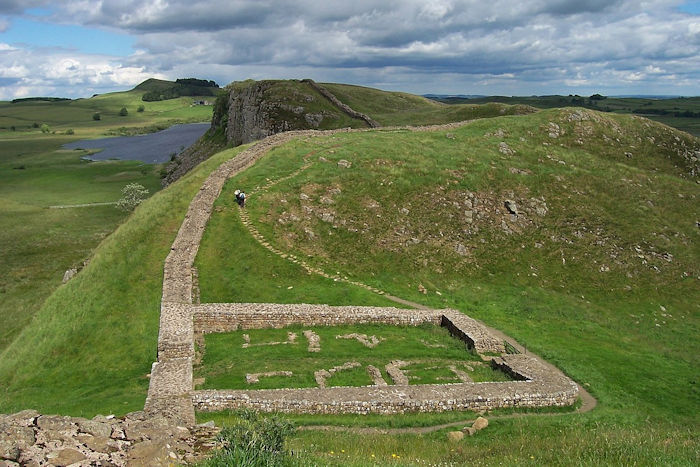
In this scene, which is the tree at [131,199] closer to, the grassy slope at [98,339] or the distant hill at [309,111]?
the distant hill at [309,111]

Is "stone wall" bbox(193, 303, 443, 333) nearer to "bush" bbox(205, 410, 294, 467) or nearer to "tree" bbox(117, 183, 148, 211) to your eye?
"bush" bbox(205, 410, 294, 467)

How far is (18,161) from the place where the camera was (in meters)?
156

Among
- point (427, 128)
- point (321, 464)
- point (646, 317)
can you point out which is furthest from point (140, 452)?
point (427, 128)

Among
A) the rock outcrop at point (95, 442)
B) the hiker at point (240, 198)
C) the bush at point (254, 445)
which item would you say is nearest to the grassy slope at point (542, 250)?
the hiker at point (240, 198)

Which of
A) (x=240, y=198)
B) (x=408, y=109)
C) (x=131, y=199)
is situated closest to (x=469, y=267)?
(x=240, y=198)

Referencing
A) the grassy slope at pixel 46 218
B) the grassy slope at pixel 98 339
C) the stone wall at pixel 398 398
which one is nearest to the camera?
the stone wall at pixel 398 398

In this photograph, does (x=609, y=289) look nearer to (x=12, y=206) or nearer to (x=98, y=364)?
(x=98, y=364)

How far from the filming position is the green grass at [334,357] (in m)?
22.0

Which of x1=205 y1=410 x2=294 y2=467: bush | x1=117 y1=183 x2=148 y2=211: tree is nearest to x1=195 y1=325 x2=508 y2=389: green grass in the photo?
x1=205 y1=410 x2=294 y2=467: bush

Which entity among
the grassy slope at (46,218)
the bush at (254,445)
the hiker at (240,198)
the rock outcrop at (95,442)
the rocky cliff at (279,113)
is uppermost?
the rocky cliff at (279,113)

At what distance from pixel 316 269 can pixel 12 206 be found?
275 feet

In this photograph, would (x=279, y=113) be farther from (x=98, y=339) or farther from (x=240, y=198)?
(x=98, y=339)

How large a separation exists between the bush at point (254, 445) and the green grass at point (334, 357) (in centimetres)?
1025

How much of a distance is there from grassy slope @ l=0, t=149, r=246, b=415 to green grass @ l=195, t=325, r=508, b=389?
3.59 meters
